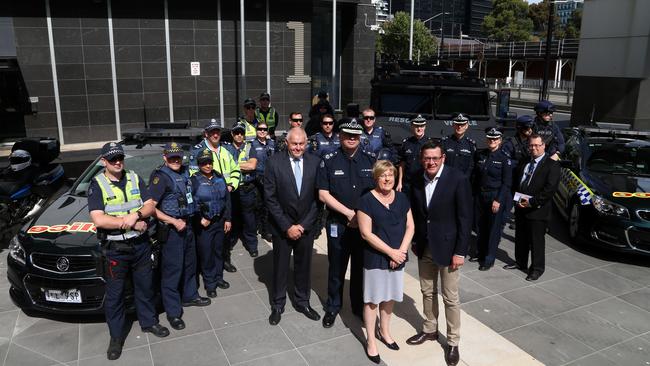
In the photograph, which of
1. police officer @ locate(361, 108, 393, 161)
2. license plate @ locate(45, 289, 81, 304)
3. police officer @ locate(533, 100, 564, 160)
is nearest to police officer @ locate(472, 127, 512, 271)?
police officer @ locate(361, 108, 393, 161)

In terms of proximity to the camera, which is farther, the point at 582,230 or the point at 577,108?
the point at 577,108

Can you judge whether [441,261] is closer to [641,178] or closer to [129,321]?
[129,321]

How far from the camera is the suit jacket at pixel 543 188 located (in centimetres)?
661

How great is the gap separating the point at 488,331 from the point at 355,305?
142cm

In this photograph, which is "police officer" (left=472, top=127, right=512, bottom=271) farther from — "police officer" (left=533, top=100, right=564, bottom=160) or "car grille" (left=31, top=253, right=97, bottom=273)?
"car grille" (left=31, top=253, right=97, bottom=273)

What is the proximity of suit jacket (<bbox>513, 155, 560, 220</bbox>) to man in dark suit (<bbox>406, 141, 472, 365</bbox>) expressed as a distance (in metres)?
2.53

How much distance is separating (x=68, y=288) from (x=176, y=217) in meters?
1.25

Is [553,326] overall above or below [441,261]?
below

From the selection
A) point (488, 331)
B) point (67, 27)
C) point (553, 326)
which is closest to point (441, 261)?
point (488, 331)

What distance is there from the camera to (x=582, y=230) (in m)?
7.73

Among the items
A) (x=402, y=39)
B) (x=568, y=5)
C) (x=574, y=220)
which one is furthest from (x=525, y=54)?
(x=568, y=5)

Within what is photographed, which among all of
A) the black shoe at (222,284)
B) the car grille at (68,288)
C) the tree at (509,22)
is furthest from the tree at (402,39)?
the car grille at (68,288)

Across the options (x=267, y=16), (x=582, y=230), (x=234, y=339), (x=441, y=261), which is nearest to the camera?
(x=441, y=261)

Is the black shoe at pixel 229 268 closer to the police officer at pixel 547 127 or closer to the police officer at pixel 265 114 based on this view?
the police officer at pixel 265 114
